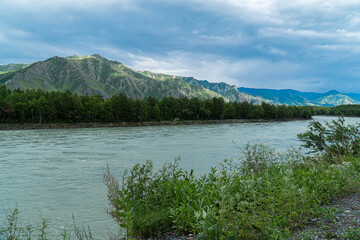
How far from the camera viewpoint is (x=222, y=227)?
4.65 metres

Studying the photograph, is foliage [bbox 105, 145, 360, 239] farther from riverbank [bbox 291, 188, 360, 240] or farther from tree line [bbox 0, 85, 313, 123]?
tree line [bbox 0, 85, 313, 123]

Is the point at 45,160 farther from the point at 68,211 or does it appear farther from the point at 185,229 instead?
the point at 185,229

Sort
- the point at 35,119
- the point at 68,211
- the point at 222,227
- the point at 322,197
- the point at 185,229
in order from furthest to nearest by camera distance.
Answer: the point at 35,119
the point at 68,211
the point at 322,197
the point at 185,229
the point at 222,227

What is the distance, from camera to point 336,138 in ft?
53.3

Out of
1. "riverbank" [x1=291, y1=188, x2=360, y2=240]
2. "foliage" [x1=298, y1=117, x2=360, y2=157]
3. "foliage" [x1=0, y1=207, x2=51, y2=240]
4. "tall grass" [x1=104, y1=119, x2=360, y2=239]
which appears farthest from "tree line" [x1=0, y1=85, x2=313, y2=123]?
"riverbank" [x1=291, y1=188, x2=360, y2=240]

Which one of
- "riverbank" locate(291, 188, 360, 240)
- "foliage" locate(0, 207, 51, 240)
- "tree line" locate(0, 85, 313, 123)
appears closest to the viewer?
"riverbank" locate(291, 188, 360, 240)

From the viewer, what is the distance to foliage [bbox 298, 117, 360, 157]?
14.7 meters

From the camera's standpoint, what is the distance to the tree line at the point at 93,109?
9369 cm

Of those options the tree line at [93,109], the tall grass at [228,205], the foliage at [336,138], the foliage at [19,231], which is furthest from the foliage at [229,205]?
the tree line at [93,109]

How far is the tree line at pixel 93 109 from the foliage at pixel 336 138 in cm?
9002

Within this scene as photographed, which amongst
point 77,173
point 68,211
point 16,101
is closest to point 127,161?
point 77,173

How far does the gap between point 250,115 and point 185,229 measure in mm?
145379

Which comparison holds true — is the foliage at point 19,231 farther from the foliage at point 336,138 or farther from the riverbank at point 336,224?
the foliage at point 336,138

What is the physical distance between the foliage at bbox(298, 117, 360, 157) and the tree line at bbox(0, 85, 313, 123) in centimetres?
9002
